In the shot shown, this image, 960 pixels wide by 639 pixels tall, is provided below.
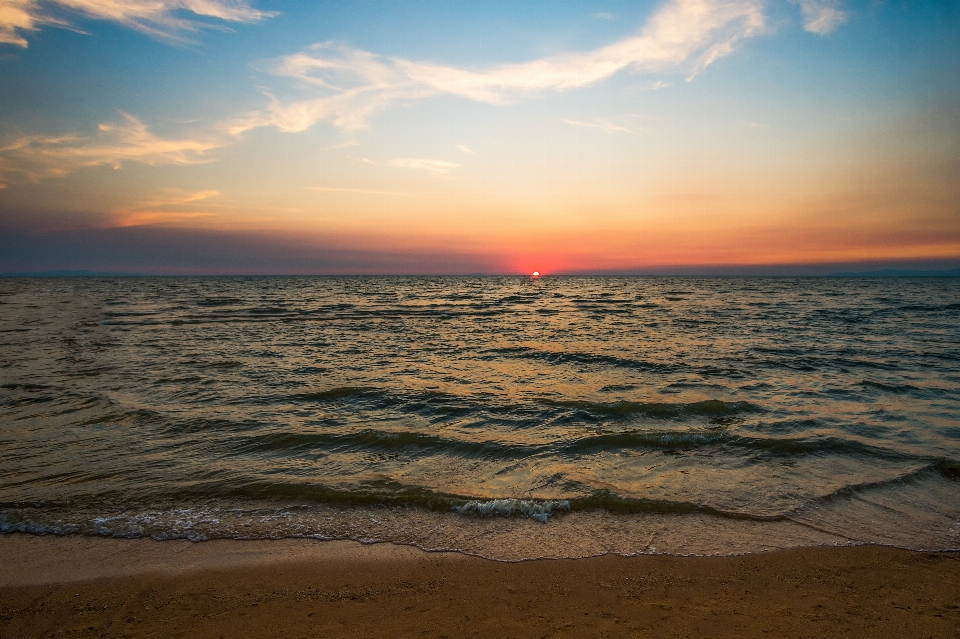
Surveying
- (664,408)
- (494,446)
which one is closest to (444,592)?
(494,446)

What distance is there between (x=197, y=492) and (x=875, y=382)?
655 inches

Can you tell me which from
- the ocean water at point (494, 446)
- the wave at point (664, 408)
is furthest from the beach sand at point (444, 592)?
the wave at point (664, 408)

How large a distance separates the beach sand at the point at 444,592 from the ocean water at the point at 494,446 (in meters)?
0.36

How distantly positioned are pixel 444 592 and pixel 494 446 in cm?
424

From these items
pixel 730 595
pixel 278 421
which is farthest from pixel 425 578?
pixel 278 421

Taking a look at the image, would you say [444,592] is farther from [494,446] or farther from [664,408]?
[664,408]

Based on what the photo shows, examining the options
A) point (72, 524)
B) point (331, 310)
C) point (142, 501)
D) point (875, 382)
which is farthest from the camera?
point (331, 310)

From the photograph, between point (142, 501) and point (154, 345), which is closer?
point (142, 501)

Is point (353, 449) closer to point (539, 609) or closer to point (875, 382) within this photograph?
point (539, 609)

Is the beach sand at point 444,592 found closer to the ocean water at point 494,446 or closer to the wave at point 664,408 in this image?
the ocean water at point 494,446

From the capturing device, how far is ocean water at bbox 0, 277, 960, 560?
6074 millimetres

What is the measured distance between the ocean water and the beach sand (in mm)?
356

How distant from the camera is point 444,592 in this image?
4695mm

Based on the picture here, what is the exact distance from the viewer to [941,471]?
7.75 meters
